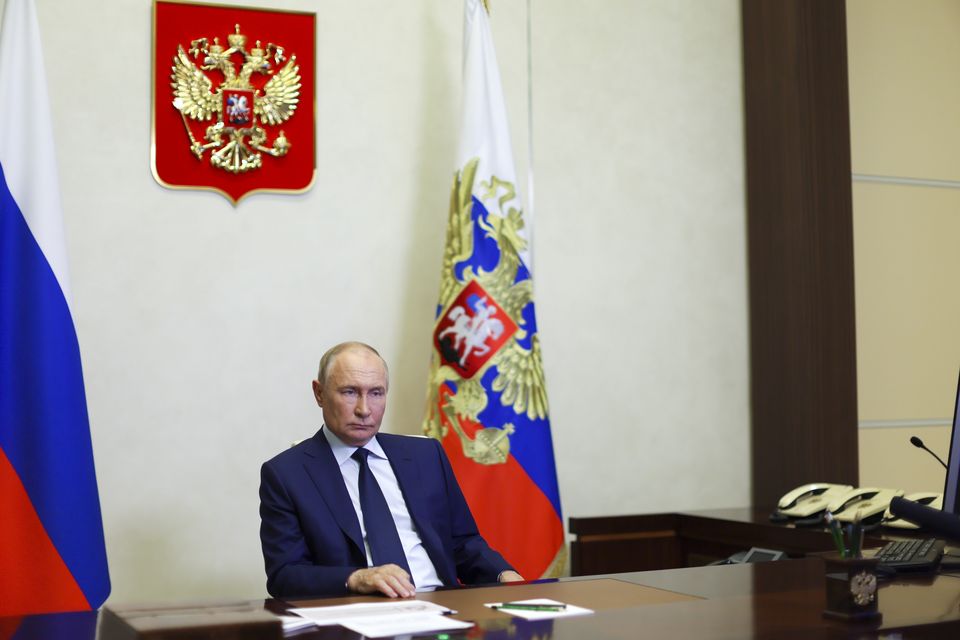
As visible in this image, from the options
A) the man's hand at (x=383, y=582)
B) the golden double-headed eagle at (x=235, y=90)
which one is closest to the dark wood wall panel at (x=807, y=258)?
the golden double-headed eagle at (x=235, y=90)

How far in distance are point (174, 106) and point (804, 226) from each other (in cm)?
264

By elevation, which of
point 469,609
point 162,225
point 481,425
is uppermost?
point 162,225

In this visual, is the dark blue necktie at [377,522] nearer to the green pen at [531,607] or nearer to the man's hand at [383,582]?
the man's hand at [383,582]

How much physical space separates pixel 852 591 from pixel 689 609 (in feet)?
1.01

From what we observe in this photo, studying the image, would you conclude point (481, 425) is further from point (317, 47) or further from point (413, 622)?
point (413, 622)

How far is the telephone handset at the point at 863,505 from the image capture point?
3.52 meters

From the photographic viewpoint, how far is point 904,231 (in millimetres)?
4973

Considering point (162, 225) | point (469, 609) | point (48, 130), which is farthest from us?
point (162, 225)

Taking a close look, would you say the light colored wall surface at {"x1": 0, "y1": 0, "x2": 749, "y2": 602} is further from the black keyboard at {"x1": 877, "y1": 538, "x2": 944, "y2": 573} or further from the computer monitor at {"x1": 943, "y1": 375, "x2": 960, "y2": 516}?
the computer monitor at {"x1": 943, "y1": 375, "x2": 960, "y2": 516}

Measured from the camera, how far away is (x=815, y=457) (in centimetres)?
442

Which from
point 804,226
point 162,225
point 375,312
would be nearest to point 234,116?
point 162,225

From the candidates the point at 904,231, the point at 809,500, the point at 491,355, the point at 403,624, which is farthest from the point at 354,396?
the point at 904,231

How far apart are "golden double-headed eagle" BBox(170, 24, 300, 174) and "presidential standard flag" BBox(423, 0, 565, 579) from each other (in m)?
0.70

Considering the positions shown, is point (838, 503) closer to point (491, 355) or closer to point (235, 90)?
point (491, 355)
